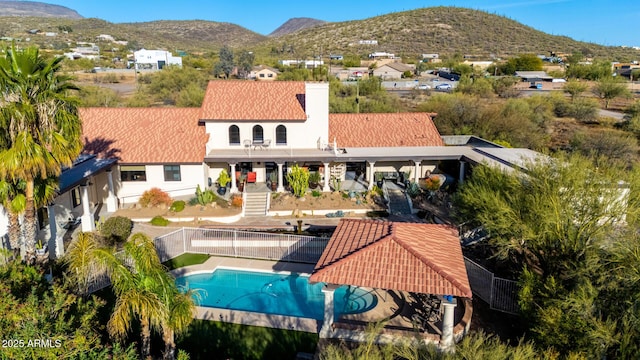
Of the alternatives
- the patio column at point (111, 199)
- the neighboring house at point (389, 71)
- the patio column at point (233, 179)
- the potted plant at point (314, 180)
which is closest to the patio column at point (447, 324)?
the potted plant at point (314, 180)

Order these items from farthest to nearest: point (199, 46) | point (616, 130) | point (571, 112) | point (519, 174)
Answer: point (199, 46) → point (571, 112) → point (616, 130) → point (519, 174)

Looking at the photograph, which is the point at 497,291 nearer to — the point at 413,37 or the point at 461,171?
the point at 461,171

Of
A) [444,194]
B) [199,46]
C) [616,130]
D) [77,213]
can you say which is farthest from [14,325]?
[199,46]

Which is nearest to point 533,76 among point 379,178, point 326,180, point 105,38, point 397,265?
point 379,178

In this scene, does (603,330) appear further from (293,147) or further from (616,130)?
(616,130)

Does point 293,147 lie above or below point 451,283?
above

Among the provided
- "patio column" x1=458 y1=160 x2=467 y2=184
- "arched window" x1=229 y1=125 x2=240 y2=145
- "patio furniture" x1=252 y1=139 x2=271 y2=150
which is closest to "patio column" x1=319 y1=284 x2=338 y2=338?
"patio furniture" x1=252 y1=139 x2=271 y2=150

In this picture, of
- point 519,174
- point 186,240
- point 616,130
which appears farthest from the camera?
point 616,130
